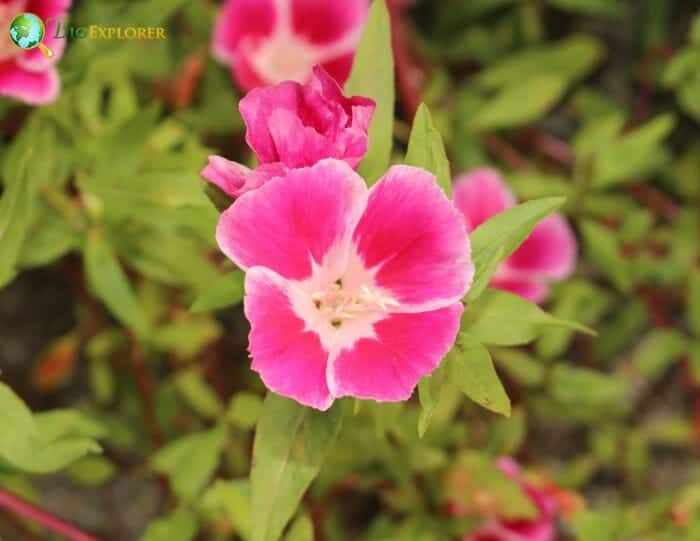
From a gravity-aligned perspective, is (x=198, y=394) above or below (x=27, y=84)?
below

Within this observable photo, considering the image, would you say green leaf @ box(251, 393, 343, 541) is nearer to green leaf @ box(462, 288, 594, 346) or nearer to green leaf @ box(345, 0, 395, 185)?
green leaf @ box(462, 288, 594, 346)

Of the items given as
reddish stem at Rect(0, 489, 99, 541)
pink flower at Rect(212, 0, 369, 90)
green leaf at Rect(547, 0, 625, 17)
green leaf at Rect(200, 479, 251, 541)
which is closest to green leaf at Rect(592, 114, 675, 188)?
green leaf at Rect(547, 0, 625, 17)

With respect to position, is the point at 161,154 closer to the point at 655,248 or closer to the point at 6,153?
the point at 6,153

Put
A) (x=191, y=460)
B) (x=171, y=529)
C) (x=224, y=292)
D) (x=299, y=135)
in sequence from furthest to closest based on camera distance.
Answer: (x=191, y=460) → (x=171, y=529) → (x=224, y=292) → (x=299, y=135)

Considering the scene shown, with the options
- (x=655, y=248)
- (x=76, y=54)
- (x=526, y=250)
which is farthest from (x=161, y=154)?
(x=655, y=248)

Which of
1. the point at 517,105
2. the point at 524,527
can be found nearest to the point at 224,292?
the point at 524,527

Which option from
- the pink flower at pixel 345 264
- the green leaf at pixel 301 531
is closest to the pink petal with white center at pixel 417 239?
the pink flower at pixel 345 264

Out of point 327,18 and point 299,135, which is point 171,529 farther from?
point 327,18
